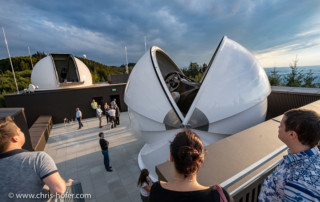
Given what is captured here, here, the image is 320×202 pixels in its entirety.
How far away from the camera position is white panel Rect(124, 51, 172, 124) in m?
3.89

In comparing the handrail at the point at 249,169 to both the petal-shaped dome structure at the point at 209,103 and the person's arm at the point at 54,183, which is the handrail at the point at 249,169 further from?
the person's arm at the point at 54,183

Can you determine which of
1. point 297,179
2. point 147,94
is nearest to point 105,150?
point 147,94

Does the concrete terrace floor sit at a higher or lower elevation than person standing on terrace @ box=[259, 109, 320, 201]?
lower

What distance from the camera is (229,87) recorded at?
375 centimetres

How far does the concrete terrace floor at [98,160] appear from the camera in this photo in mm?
4422

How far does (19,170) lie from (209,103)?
3.42 m

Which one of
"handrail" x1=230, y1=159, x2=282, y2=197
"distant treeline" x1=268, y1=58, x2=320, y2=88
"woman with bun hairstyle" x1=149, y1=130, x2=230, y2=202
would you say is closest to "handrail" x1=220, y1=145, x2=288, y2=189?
"handrail" x1=230, y1=159, x2=282, y2=197

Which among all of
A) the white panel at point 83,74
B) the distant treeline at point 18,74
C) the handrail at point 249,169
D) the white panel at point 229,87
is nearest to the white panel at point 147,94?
the white panel at point 229,87

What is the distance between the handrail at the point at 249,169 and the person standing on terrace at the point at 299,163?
368 millimetres

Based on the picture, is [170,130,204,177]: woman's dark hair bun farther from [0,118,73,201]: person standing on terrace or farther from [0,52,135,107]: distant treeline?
[0,52,135,107]: distant treeline

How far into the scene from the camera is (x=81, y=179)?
4.98m

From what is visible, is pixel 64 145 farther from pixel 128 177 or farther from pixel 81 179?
pixel 128 177

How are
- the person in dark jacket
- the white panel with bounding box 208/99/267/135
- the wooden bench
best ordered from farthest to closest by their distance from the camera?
the wooden bench < the person in dark jacket < the white panel with bounding box 208/99/267/135

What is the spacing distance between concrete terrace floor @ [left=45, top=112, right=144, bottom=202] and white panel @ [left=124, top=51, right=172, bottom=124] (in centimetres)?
156
